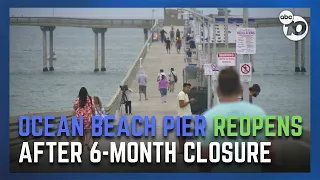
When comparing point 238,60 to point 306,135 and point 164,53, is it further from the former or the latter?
point 164,53

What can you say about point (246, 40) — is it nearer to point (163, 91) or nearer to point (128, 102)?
point (128, 102)

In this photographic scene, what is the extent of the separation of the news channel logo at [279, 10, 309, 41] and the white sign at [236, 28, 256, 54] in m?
0.35

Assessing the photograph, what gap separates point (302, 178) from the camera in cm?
852

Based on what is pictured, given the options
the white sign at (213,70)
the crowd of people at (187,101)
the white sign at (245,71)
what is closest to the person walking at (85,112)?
the crowd of people at (187,101)

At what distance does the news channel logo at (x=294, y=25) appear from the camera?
28.2 feet

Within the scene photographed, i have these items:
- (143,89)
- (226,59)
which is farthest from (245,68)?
(143,89)

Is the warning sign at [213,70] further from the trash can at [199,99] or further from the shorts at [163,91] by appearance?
the shorts at [163,91]

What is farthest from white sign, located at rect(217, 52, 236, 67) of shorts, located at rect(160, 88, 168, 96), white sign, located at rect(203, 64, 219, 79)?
shorts, located at rect(160, 88, 168, 96)

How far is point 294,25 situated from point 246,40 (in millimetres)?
546

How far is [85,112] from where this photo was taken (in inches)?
354

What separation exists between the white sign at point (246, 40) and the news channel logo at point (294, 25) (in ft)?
1.15

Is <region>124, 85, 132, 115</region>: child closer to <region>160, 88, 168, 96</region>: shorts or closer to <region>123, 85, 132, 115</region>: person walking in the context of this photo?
<region>123, 85, 132, 115</region>: person walking

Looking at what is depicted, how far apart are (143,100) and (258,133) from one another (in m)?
5.55

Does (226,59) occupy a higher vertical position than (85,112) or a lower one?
higher
